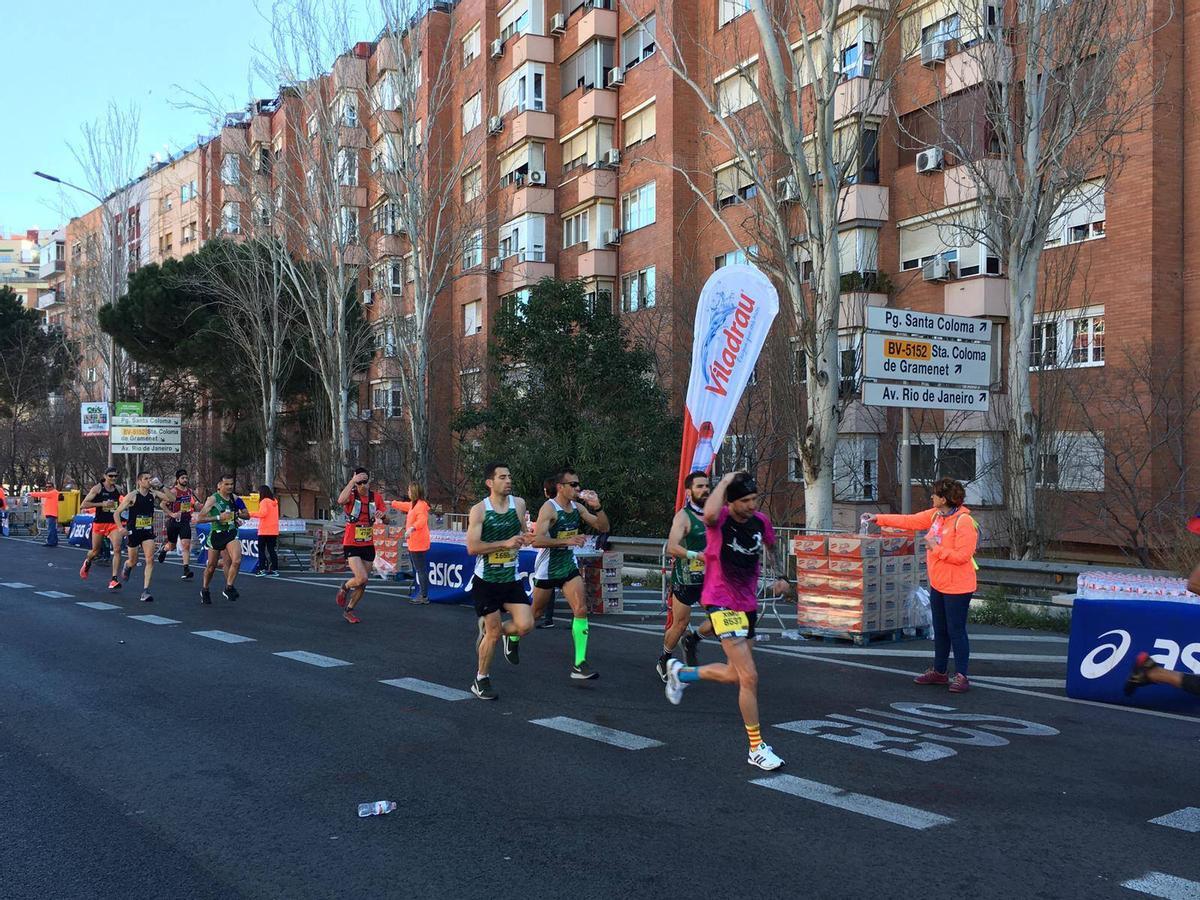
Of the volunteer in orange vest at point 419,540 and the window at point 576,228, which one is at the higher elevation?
the window at point 576,228

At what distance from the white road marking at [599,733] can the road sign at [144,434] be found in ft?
108

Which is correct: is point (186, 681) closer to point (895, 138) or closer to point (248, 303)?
point (895, 138)

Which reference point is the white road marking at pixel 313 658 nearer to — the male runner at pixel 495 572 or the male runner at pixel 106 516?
the male runner at pixel 495 572

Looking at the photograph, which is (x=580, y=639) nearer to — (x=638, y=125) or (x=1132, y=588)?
(x=1132, y=588)

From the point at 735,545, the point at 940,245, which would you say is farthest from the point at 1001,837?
the point at 940,245

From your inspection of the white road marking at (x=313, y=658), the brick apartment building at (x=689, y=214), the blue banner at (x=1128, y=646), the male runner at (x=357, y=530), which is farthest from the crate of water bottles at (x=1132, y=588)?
the brick apartment building at (x=689, y=214)

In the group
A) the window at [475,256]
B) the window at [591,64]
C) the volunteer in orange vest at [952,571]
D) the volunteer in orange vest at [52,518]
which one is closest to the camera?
the volunteer in orange vest at [952,571]

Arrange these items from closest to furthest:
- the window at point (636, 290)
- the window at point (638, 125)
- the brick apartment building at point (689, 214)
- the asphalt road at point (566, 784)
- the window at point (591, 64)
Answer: the asphalt road at point (566, 784), the brick apartment building at point (689, 214), the window at point (636, 290), the window at point (638, 125), the window at point (591, 64)

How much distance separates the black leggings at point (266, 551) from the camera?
70.4ft

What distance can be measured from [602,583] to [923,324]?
5305 mm

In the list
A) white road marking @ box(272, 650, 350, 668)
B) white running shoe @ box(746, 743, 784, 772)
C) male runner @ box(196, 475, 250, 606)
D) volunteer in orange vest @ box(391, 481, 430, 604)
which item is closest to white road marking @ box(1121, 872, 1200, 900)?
white running shoe @ box(746, 743, 784, 772)

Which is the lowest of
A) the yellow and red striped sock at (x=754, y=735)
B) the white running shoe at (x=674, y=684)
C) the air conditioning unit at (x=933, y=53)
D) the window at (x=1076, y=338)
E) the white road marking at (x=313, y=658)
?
the white road marking at (x=313, y=658)

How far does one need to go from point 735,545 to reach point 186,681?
5.28 meters

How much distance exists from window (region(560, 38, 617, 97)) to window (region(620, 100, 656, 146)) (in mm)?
1924
